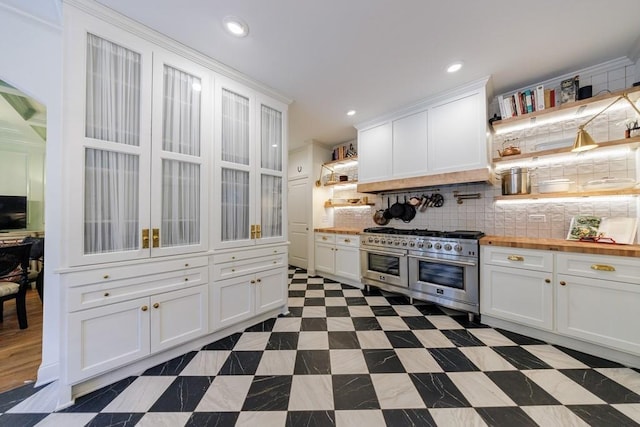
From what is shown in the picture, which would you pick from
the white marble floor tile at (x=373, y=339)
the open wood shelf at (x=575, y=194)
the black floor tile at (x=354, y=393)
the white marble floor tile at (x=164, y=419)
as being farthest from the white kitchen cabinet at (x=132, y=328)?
the open wood shelf at (x=575, y=194)

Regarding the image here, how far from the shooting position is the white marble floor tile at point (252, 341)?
6.37ft

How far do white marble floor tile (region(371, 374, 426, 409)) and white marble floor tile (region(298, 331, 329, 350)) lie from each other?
1.72 feet

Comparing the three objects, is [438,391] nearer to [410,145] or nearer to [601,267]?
[601,267]

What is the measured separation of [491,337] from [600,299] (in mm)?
833

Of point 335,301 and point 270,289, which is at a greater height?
point 270,289

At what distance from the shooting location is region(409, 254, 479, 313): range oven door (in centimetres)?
235

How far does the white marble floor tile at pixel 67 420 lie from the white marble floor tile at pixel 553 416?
250 cm

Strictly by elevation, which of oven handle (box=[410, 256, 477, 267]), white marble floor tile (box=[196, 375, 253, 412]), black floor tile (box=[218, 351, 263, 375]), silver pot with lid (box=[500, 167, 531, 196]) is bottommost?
black floor tile (box=[218, 351, 263, 375])

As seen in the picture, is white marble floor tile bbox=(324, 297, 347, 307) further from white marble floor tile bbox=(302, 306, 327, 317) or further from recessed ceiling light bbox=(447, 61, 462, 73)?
recessed ceiling light bbox=(447, 61, 462, 73)

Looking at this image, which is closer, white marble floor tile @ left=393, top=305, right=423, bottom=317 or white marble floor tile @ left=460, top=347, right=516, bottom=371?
white marble floor tile @ left=460, top=347, right=516, bottom=371

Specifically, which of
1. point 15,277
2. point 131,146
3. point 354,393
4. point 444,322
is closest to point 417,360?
point 354,393

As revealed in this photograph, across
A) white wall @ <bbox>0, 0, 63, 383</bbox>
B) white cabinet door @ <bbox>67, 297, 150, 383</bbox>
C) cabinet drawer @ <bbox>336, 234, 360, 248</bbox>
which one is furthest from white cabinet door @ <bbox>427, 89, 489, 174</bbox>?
white wall @ <bbox>0, 0, 63, 383</bbox>

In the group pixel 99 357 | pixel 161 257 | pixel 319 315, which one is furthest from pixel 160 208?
pixel 319 315

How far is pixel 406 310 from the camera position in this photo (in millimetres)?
2689
